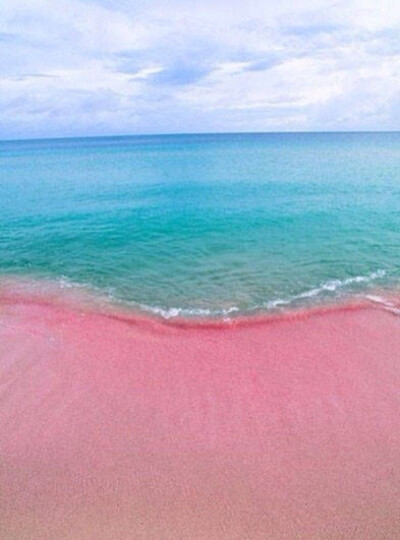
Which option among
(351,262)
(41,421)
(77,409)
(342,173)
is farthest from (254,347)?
(342,173)

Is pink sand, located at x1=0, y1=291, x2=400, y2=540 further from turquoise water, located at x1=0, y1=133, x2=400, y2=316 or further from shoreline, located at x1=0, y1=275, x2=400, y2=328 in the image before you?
turquoise water, located at x1=0, y1=133, x2=400, y2=316

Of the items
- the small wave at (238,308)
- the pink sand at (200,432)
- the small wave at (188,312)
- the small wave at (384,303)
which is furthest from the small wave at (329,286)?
the pink sand at (200,432)

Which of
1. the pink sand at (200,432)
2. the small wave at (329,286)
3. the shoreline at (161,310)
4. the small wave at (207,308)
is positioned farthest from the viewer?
the small wave at (329,286)

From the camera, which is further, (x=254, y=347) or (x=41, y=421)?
(x=254, y=347)

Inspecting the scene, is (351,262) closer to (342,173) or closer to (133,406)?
(133,406)

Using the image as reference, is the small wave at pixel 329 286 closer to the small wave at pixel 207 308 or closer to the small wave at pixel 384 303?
the small wave at pixel 207 308

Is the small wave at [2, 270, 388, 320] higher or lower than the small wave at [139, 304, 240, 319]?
higher

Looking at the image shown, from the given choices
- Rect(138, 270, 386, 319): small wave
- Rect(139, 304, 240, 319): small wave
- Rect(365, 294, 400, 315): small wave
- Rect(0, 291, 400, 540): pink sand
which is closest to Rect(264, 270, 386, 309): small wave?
Rect(138, 270, 386, 319): small wave

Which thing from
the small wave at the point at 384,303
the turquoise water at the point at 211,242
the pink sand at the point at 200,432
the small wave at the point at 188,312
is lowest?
the pink sand at the point at 200,432
